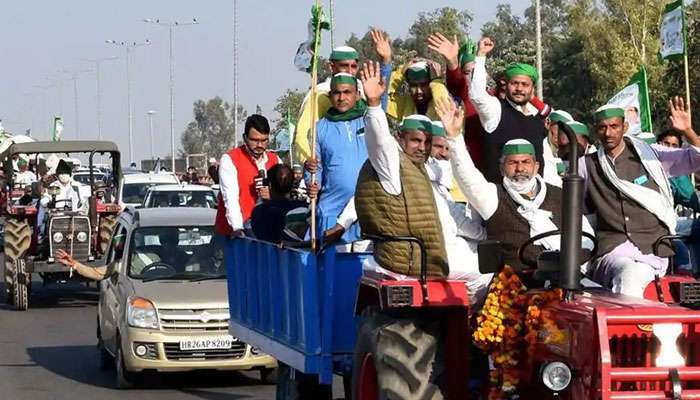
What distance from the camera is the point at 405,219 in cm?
873

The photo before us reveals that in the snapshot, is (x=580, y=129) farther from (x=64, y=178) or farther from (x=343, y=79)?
(x=64, y=178)

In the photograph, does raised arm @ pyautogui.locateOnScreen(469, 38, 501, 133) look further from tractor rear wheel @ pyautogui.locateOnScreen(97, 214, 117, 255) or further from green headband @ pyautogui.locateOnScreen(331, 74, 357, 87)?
tractor rear wheel @ pyautogui.locateOnScreen(97, 214, 117, 255)

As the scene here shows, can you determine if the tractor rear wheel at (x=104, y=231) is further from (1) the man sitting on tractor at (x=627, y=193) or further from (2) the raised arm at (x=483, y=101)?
(1) the man sitting on tractor at (x=627, y=193)

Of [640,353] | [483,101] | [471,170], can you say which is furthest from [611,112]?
[640,353]

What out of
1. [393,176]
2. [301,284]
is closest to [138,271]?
[301,284]

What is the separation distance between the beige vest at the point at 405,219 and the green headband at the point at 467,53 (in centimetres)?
148

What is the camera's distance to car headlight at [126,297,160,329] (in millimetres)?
15617

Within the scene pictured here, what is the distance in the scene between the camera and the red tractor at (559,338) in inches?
277

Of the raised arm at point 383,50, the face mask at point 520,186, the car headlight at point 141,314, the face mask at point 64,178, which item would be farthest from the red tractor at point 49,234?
the face mask at point 520,186

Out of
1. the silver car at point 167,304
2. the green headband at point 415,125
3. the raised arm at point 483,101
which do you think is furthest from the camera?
the silver car at point 167,304

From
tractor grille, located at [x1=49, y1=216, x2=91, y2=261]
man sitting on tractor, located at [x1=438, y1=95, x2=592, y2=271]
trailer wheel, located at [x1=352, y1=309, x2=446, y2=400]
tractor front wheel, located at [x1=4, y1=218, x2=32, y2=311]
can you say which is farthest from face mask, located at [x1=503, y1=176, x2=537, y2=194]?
tractor front wheel, located at [x1=4, y1=218, x2=32, y2=311]

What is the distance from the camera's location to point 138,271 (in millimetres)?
16547

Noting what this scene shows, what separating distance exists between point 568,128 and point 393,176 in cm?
175

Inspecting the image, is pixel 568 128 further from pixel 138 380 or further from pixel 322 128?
pixel 138 380
